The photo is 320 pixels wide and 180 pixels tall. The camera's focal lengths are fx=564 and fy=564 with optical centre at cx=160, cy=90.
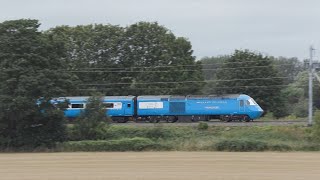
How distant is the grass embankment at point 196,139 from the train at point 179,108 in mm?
8580

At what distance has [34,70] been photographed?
203 ft

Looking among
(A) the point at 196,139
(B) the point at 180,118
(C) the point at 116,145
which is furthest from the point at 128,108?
(A) the point at 196,139

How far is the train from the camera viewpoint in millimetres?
75375

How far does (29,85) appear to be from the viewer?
→ 60062 millimetres

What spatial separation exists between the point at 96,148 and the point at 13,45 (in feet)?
48.3

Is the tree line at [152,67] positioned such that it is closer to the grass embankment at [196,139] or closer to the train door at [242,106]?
the grass embankment at [196,139]

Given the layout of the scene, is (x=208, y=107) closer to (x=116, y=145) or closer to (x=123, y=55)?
(x=116, y=145)

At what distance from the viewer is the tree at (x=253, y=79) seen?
3829 inches

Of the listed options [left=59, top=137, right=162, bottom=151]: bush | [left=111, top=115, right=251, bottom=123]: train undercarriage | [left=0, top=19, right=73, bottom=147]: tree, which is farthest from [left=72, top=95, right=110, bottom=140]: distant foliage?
[left=111, top=115, right=251, bottom=123]: train undercarriage

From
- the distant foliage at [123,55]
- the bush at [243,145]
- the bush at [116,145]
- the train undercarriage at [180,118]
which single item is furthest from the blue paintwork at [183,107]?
the distant foliage at [123,55]

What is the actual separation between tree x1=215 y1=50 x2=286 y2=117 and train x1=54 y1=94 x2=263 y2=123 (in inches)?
836
